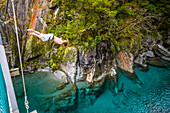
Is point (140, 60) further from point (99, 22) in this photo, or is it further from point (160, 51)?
point (99, 22)

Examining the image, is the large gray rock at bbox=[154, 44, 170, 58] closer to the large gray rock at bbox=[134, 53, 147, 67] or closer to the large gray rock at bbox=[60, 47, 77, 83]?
the large gray rock at bbox=[134, 53, 147, 67]

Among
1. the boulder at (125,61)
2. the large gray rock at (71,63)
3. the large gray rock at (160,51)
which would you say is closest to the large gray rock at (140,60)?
the boulder at (125,61)

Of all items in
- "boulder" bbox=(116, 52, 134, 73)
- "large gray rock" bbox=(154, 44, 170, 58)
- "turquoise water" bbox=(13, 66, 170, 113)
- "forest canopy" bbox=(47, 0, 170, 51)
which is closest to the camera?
"turquoise water" bbox=(13, 66, 170, 113)

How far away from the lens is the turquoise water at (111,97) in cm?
486

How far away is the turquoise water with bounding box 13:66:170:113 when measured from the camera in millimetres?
4859

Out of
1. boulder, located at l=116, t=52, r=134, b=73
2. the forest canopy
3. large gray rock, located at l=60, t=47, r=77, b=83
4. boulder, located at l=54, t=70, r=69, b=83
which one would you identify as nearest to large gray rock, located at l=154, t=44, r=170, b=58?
the forest canopy

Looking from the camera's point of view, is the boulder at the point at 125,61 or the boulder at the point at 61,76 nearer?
the boulder at the point at 61,76

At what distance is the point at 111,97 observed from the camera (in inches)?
221

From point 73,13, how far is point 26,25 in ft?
10.6

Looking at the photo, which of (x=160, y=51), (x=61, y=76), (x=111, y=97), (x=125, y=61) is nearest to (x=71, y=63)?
(x=61, y=76)

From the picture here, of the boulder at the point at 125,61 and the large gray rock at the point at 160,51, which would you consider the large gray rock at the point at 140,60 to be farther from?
the large gray rock at the point at 160,51

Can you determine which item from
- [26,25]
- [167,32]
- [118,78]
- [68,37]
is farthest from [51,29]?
[167,32]

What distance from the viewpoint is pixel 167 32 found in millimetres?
10328

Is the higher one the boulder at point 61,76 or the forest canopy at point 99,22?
the forest canopy at point 99,22
